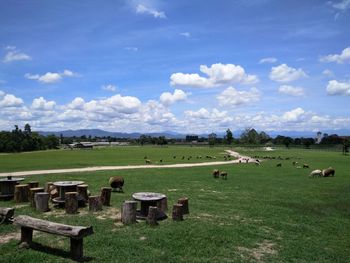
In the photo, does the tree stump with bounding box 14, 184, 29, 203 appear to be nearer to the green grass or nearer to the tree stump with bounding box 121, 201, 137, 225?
the tree stump with bounding box 121, 201, 137, 225

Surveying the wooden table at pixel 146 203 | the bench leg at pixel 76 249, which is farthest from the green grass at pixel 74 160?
the bench leg at pixel 76 249

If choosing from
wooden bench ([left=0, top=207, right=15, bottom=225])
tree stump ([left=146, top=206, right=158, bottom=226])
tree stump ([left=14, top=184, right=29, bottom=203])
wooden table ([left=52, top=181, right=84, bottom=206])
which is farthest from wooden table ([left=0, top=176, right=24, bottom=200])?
tree stump ([left=146, top=206, right=158, bottom=226])

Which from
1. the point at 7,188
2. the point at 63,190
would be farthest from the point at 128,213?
the point at 7,188

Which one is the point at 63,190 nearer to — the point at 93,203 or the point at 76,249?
the point at 93,203

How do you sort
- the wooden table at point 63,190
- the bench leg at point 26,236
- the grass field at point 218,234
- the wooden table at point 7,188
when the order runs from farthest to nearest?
the wooden table at point 7,188
the wooden table at point 63,190
the bench leg at point 26,236
the grass field at point 218,234

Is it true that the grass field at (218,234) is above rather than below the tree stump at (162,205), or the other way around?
below

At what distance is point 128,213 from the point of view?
537 inches

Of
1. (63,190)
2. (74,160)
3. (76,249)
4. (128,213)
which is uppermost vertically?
(63,190)

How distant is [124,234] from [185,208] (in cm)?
398

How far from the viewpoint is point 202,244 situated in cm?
1168

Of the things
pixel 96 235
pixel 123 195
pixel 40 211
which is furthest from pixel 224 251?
pixel 123 195

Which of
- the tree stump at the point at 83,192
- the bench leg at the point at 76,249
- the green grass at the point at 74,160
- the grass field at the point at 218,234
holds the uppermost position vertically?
the tree stump at the point at 83,192

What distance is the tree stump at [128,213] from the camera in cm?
1364

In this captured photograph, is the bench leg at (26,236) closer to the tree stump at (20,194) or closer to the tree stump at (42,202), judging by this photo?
the tree stump at (42,202)
